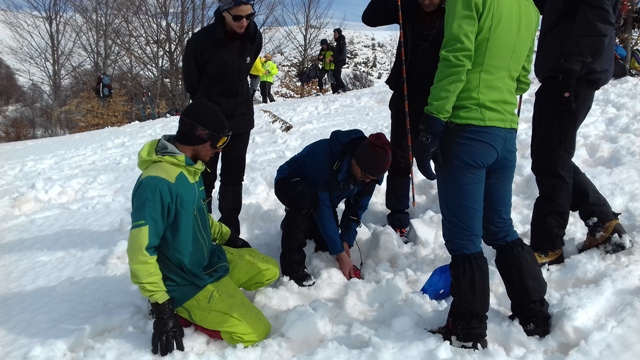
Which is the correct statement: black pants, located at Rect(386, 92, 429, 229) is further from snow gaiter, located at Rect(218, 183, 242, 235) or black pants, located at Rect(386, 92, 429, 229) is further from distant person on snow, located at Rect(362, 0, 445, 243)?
snow gaiter, located at Rect(218, 183, 242, 235)

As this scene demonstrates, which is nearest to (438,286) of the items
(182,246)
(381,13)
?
(182,246)

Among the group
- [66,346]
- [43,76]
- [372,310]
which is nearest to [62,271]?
[66,346]

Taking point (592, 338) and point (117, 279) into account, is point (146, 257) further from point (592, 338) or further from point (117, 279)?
point (592, 338)

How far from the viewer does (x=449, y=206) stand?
7.34 feet

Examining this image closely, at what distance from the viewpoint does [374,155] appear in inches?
111

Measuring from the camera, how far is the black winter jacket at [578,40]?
8.20 ft

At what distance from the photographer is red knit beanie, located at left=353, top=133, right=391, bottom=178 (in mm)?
2818

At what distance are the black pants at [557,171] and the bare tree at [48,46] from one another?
81.4 feet

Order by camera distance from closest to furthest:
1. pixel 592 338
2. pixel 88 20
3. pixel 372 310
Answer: pixel 592 338
pixel 372 310
pixel 88 20

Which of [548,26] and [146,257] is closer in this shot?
[146,257]

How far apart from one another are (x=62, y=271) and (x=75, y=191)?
244 centimetres

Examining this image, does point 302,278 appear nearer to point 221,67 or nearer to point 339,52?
point 221,67

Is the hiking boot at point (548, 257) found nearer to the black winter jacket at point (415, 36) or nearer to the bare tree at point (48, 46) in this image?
the black winter jacket at point (415, 36)

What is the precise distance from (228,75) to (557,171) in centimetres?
230
